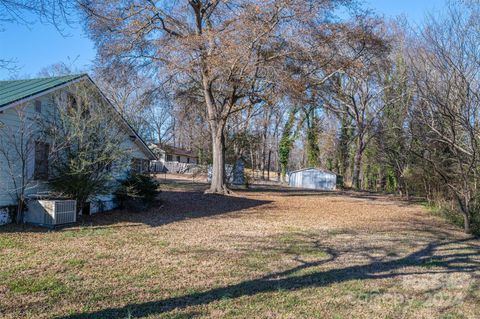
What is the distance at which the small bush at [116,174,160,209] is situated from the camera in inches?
515

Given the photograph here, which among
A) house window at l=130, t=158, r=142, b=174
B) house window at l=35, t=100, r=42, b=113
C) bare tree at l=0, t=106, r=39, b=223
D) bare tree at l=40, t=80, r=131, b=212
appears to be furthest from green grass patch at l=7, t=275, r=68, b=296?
house window at l=130, t=158, r=142, b=174

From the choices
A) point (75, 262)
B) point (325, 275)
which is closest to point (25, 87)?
point (75, 262)

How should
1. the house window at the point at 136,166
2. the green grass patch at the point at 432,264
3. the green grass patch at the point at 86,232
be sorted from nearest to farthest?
1. the green grass patch at the point at 432,264
2. the green grass patch at the point at 86,232
3. the house window at the point at 136,166

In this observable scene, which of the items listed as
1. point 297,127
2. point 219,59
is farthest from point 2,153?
point 297,127

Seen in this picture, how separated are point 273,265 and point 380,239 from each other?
186 inches

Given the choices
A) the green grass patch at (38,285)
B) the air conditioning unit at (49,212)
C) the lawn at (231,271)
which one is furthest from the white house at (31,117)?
the green grass patch at (38,285)

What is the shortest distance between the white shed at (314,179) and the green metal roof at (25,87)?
89.8 feet

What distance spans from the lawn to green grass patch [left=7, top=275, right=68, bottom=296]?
1 cm

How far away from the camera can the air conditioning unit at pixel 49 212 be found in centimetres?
938

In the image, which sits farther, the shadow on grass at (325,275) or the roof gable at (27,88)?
the roof gable at (27,88)

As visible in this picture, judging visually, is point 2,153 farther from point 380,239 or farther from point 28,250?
point 380,239

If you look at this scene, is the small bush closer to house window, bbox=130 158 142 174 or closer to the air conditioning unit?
house window, bbox=130 158 142 174

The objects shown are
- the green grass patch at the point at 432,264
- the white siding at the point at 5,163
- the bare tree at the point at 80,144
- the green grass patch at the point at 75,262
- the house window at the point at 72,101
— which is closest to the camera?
the green grass patch at the point at 75,262

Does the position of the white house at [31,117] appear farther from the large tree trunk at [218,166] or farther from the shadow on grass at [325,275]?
the large tree trunk at [218,166]
